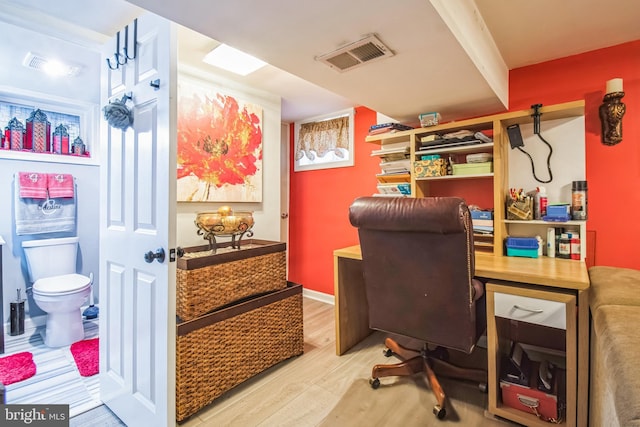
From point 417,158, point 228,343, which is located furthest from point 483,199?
point 228,343

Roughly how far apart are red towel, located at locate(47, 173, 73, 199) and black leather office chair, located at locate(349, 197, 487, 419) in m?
2.86

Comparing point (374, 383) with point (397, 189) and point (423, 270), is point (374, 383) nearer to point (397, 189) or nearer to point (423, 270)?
point (423, 270)

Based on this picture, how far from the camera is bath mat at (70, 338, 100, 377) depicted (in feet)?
6.61

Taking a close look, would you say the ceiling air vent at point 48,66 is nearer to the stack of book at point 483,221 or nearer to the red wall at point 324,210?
the red wall at point 324,210

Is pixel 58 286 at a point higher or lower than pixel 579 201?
lower

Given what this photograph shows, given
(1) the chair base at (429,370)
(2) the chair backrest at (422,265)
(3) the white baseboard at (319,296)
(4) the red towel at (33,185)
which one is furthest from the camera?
(3) the white baseboard at (319,296)

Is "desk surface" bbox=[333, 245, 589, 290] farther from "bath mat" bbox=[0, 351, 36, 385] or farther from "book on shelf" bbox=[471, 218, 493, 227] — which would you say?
"bath mat" bbox=[0, 351, 36, 385]

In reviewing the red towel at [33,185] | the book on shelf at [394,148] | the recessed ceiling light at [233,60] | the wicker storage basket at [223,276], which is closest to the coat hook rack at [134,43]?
the recessed ceiling light at [233,60]

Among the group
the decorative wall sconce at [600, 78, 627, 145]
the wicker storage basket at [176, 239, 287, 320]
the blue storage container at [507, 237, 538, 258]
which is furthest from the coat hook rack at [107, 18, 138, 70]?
the decorative wall sconce at [600, 78, 627, 145]

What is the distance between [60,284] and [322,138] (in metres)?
2.75

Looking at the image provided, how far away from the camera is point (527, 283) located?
59.4 inches

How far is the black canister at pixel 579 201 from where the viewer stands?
73.0 inches

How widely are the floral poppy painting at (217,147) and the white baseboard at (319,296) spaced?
1393 millimetres

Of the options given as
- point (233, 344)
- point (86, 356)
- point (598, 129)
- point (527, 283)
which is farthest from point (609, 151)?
point (86, 356)
